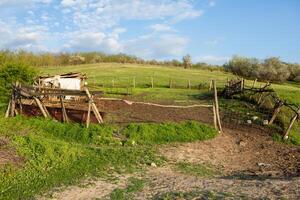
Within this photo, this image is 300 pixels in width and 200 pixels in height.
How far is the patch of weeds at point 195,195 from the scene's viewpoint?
10.1 m

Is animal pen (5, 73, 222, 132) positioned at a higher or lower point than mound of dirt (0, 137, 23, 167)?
higher

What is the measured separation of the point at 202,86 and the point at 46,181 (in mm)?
37427

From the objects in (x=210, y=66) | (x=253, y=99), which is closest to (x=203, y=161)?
(x=253, y=99)

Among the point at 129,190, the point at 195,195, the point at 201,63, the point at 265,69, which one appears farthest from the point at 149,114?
the point at 201,63

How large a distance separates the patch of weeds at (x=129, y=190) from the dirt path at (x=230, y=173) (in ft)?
0.60

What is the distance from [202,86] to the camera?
157 feet

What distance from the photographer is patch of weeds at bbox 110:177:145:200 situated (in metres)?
10.7

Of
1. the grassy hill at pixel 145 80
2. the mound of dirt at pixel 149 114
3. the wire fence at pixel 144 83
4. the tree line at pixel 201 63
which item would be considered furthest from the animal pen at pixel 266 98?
the tree line at pixel 201 63

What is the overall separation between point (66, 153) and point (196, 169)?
15.1 feet

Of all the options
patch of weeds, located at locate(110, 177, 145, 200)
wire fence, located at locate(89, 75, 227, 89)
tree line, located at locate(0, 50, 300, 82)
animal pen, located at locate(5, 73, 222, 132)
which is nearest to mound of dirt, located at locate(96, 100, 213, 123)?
animal pen, located at locate(5, 73, 222, 132)

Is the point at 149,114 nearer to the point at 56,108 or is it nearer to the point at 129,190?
the point at 56,108

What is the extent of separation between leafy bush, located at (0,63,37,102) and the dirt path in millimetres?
16277

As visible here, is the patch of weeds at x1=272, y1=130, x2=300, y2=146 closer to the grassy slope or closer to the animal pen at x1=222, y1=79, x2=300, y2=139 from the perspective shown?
the animal pen at x1=222, y1=79, x2=300, y2=139

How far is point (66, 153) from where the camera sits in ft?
47.1
